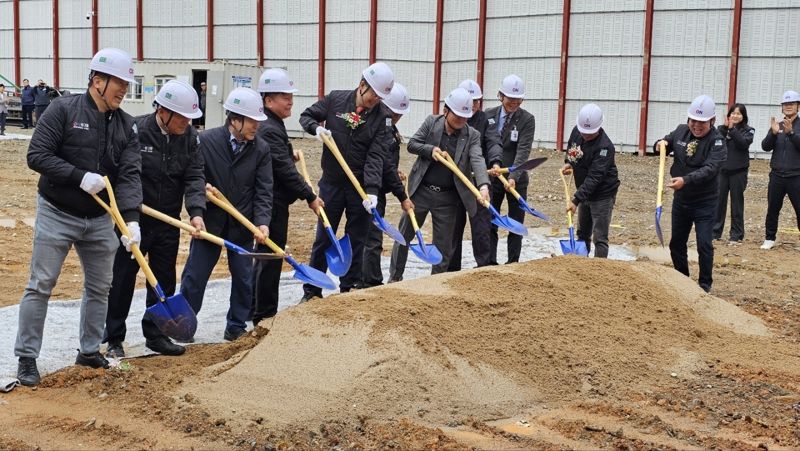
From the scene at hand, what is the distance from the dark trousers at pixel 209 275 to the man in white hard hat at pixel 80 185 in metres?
0.94

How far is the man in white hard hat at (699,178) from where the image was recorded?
8.96 m

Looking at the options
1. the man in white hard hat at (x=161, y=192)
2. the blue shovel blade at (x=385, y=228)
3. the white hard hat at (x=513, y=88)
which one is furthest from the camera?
the white hard hat at (x=513, y=88)

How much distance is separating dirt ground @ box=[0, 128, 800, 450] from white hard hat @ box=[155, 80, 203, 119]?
1.48 m

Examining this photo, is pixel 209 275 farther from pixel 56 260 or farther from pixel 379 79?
pixel 379 79

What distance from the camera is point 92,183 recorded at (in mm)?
5363

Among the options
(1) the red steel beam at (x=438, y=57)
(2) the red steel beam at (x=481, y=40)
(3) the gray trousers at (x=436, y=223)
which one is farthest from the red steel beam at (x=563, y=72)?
(3) the gray trousers at (x=436, y=223)

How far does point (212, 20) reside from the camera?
32500mm

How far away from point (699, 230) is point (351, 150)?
3.47m

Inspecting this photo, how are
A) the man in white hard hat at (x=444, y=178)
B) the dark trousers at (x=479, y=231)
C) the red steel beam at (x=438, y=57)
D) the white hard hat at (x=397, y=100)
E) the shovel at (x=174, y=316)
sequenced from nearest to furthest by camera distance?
the shovel at (x=174, y=316), the white hard hat at (x=397, y=100), the man in white hard hat at (x=444, y=178), the dark trousers at (x=479, y=231), the red steel beam at (x=438, y=57)

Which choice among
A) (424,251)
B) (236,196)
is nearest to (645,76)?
(424,251)

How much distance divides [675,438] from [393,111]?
14.9 ft

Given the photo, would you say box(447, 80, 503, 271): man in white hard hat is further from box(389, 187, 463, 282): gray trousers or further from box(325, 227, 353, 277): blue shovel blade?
box(325, 227, 353, 277): blue shovel blade

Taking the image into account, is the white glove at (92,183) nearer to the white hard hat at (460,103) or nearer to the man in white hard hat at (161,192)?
the man in white hard hat at (161,192)

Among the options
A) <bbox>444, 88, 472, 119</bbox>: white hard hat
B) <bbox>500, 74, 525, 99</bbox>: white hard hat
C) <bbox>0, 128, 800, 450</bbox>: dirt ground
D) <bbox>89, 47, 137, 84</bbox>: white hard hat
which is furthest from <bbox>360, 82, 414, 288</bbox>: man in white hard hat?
<bbox>89, 47, 137, 84</bbox>: white hard hat
